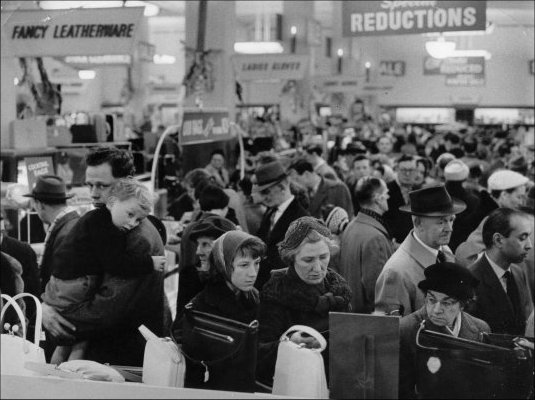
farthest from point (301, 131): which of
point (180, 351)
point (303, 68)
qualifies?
point (180, 351)

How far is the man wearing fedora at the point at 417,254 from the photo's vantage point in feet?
14.0

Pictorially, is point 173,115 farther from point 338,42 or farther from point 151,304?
point 151,304

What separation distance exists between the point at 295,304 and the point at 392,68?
32.8m

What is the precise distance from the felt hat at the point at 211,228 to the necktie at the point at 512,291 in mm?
1515

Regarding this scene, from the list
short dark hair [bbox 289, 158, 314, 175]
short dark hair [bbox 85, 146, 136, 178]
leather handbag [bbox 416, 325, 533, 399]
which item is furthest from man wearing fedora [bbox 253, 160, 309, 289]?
leather handbag [bbox 416, 325, 533, 399]

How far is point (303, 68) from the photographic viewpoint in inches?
609

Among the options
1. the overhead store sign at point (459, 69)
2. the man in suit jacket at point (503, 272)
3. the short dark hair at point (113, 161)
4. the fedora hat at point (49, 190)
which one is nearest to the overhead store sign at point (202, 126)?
the fedora hat at point (49, 190)

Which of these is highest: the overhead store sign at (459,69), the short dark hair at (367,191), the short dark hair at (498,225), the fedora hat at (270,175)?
the overhead store sign at (459,69)

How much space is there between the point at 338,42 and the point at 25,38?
20.0 metres

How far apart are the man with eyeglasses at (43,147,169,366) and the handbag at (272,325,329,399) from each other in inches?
57.4

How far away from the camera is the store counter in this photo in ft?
7.54

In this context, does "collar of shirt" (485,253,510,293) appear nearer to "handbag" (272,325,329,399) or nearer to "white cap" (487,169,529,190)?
"handbag" (272,325,329,399)

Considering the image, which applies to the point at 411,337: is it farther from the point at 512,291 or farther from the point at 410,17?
the point at 410,17

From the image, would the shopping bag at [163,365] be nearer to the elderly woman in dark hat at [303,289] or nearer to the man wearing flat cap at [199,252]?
the elderly woman in dark hat at [303,289]
